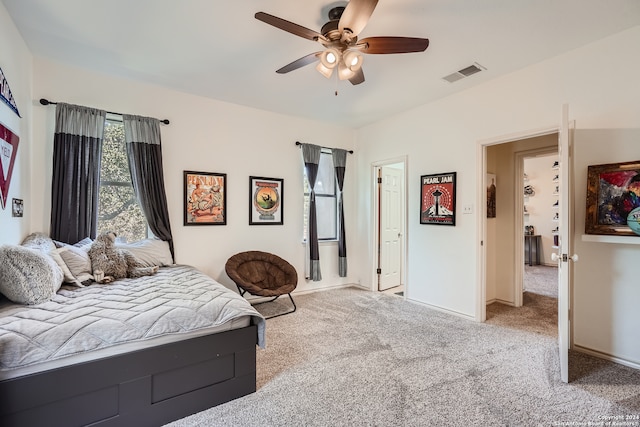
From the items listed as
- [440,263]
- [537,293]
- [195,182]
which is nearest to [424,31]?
[440,263]

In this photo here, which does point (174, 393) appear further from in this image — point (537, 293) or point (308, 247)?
point (537, 293)

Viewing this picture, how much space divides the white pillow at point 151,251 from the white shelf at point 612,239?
4.12 meters

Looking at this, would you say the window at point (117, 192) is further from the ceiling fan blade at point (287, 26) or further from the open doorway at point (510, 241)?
the open doorway at point (510, 241)

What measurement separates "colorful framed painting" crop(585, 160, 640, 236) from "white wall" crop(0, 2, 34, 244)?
4.64 meters

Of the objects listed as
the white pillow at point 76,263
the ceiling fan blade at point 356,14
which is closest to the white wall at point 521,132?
the ceiling fan blade at point 356,14

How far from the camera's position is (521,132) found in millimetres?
3018

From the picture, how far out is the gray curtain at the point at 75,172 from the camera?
2883 millimetres

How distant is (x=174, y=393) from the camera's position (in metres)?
1.74

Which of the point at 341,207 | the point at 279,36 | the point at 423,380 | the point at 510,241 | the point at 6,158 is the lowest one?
the point at 423,380

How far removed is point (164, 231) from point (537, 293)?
5472mm

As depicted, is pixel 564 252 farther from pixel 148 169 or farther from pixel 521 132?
pixel 148 169

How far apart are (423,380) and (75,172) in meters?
3.73

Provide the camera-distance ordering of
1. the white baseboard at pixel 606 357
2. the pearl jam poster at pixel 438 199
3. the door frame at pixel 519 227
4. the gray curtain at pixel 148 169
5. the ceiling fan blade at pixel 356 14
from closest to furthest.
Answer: the ceiling fan blade at pixel 356 14 → the white baseboard at pixel 606 357 → the gray curtain at pixel 148 169 → the pearl jam poster at pixel 438 199 → the door frame at pixel 519 227

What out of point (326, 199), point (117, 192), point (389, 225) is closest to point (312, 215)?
point (326, 199)
